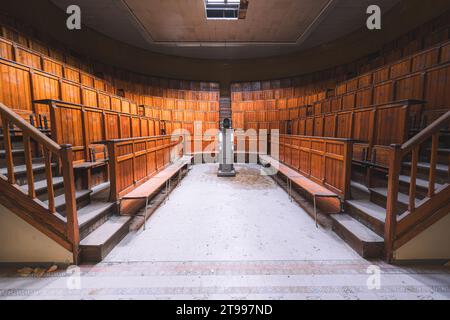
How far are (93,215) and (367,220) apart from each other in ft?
8.48

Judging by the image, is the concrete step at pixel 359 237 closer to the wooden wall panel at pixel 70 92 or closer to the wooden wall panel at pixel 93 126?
the wooden wall panel at pixel 93 126

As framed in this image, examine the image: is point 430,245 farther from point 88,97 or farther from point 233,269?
point 88,97

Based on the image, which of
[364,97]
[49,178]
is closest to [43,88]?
[49,178]

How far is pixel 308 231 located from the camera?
7.50 feet

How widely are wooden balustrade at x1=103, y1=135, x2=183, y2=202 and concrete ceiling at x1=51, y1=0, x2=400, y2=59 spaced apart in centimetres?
339

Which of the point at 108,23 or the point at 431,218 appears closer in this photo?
the point at 431,218

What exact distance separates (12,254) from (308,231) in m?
2.62

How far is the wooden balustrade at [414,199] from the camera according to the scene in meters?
1.55

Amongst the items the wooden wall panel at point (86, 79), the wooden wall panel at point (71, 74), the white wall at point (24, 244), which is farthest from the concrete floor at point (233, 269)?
the wooden wall panel at point (86, 79)

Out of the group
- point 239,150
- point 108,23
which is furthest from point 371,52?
point 108,23

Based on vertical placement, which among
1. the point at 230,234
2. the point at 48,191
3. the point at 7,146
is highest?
the point at 7,146

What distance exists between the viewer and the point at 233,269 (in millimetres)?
1645

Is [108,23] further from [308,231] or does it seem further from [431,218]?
[431,218]

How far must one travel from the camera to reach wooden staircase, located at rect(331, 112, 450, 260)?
1.58 meters
